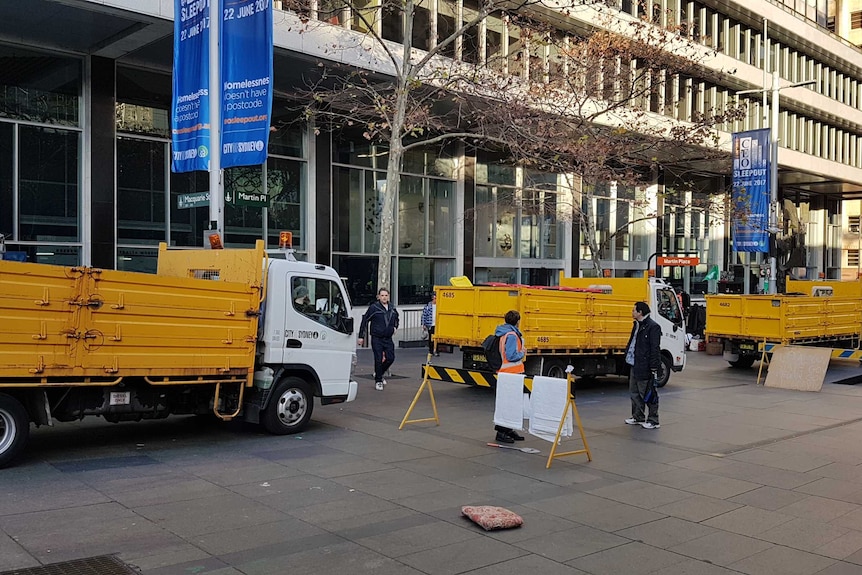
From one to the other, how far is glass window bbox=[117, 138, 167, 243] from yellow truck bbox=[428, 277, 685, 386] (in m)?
8.59

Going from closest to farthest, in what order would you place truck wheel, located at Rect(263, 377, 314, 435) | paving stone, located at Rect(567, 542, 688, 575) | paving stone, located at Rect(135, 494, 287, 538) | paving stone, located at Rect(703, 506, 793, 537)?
paving stone, located at Rect(567, 542, 688, 575)
paving stone, located at Rect(135, 494, 287, 538)
paving stone, located at Rect(703, 506, 793, 537)
truck wheel, located at Rect(263, 377, 314, 435)

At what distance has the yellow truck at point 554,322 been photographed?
576 inches

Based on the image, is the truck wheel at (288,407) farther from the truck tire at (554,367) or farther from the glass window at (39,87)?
the glass window at (39,87)

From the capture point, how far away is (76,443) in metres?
9.55

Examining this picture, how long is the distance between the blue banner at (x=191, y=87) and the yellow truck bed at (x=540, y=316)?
5.53m

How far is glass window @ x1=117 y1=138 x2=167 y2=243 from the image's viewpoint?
19.4 metres

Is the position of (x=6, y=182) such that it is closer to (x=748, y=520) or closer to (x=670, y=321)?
(x=670, y=321)

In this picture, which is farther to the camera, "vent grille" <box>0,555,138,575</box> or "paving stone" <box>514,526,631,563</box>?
"paving stone" <box>514,526,631,563</box>

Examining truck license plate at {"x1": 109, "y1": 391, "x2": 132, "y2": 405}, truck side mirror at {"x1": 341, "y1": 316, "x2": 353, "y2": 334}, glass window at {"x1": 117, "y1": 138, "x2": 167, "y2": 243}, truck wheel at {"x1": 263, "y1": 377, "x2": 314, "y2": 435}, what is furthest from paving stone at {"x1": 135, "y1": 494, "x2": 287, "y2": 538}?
glass window at {"x1": 117, "y1": 138, "x2": 167, "y2": 243}

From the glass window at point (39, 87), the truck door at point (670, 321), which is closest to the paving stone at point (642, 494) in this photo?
the truck door at point (670, 321)

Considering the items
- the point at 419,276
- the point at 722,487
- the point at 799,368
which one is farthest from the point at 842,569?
the point at 419,276

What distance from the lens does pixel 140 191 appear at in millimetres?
19781

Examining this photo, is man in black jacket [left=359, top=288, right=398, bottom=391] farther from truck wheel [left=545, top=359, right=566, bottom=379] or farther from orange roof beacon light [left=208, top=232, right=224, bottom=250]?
orange roof beacon light [left=208, top=232, right=224, bottom=250]

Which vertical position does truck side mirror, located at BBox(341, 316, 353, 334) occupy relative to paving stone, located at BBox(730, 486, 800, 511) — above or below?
above
